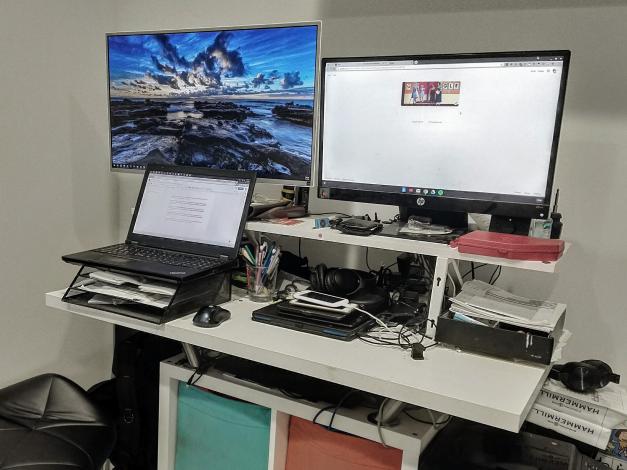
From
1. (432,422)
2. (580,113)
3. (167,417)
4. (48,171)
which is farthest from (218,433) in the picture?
(580,113)

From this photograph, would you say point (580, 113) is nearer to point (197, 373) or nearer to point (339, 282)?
point (339, 282)

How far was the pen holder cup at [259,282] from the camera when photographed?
156cm

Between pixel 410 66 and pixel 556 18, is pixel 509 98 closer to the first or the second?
pixel 410 66

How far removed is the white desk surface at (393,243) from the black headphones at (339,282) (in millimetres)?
110

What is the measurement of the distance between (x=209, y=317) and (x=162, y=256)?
28cm

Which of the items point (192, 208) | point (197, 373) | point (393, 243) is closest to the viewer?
point (393, 243)

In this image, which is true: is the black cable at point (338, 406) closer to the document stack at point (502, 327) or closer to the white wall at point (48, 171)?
the document stack at point (502, 327)

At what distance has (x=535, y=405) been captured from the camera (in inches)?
51.9

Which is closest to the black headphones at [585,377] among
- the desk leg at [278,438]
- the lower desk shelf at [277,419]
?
the lower desk shelf at [277,419]

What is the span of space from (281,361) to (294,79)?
0.81m

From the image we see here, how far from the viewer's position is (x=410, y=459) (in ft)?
3.91

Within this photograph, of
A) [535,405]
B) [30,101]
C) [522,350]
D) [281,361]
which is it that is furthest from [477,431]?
[30,101]

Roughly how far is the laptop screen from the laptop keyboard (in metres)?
0.05

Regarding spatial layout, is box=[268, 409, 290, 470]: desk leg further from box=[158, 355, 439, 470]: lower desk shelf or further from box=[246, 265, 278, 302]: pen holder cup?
box=[246, 265, 278, 302]: pen holder cup
